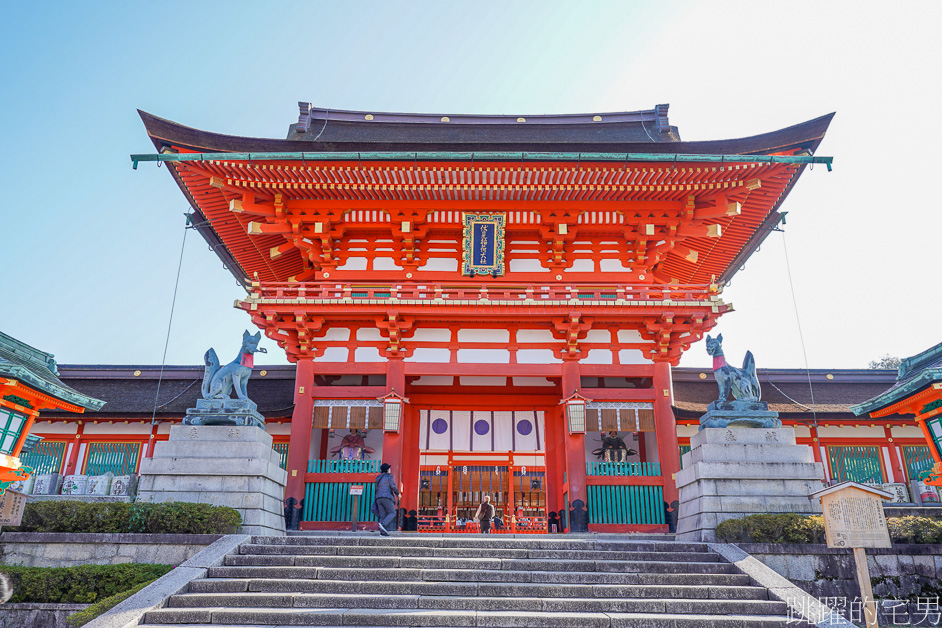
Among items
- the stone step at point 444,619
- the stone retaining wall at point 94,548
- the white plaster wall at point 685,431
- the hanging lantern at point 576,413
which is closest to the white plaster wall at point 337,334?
the hanging lantern at point 576,413

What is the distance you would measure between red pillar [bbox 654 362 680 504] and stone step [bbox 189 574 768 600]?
6.68 m

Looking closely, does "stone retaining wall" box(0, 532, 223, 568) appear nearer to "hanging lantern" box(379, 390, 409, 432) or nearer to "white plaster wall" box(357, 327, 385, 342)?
"hanging lantern" box(379, 390, 409, 432)

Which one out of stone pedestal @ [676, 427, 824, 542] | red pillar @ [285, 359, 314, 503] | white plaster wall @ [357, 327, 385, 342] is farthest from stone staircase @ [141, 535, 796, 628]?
white plaster wall @ [357, 327, 385, 342]

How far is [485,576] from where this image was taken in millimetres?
8914

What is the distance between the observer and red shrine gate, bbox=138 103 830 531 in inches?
601

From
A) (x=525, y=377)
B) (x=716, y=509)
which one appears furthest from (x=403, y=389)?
(x=716, y=509)

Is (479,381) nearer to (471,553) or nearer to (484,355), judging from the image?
(484,355)

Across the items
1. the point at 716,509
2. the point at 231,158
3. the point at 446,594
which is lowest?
the point at 446,594

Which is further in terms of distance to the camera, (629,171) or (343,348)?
(343,348)

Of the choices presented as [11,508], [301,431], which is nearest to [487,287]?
[301,431]

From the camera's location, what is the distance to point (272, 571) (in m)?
9.10

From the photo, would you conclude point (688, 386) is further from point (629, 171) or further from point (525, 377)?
point (629, 171)

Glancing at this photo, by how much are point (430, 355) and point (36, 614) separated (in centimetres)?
972

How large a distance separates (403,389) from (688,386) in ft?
31.7
